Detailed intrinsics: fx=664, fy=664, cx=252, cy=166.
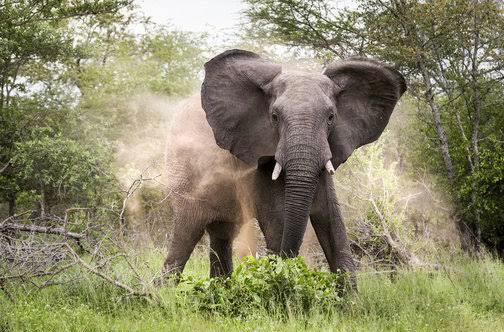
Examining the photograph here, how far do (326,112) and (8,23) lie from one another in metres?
8.99

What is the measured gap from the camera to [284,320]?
5.55 metres

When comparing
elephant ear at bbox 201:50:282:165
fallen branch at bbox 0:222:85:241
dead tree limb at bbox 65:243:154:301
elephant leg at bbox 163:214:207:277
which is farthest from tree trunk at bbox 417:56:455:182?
dead tree limb at bbox 65:243:154:301

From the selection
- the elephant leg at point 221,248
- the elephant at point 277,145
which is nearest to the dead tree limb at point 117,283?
the elephant at point 277,145

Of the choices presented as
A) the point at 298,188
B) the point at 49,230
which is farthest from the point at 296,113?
the point at 49,230

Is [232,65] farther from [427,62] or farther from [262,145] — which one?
[427,62]

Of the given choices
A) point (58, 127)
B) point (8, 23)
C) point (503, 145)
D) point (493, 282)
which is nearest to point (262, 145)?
point (493, 282)

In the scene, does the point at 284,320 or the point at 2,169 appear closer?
the point at 284,320

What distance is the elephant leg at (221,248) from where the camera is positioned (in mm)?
8430

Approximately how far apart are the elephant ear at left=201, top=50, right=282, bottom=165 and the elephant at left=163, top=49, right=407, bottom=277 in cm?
1

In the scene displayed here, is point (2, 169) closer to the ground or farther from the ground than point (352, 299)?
farther from the ground

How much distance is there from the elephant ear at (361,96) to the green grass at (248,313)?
1674 mm

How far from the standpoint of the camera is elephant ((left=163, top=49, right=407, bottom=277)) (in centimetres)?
620

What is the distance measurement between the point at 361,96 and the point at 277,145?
1320 millimetres

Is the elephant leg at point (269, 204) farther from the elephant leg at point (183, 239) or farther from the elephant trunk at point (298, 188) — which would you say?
the elephant leg at point (183, 239)
